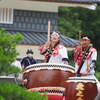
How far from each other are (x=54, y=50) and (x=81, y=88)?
65.5 inches

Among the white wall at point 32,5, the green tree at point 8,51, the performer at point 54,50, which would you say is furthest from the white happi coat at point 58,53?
the white wall at point 32,5

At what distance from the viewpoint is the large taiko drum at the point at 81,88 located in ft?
30.2

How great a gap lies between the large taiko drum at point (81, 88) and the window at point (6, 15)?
931 cm

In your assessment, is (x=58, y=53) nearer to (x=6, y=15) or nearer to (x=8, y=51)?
(x=8, y=51)

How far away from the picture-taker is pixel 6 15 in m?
18.5

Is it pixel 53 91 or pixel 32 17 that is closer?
pixel 53 91

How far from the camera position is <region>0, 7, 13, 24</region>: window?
60.1 ft

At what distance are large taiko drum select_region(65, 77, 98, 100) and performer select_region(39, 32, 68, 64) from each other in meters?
1.31

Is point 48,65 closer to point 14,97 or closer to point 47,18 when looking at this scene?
point 14,97

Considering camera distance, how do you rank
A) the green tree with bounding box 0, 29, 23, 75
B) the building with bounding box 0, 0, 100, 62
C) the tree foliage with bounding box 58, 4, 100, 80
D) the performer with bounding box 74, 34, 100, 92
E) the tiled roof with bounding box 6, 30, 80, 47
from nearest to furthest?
1. the green tree with bounding box 0, 29, 23, 75
2. the performer with bounding box 74, 34, 100, 92
3. the tiled roof with bounding box 6, 30, 80, 47
4. the building with bounding box 0, 0, 100, 62
5. the tree foliage with bounding box 58, 4, 100, 80

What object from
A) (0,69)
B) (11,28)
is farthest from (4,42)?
(11,28)

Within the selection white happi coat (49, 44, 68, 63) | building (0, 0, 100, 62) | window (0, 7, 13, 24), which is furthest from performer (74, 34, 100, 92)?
window (0, 7, 13, 24)

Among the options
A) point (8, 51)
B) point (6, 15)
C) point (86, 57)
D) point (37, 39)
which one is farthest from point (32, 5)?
point (8, 51)

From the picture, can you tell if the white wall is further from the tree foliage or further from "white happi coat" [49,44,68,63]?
the tree foliage
